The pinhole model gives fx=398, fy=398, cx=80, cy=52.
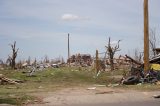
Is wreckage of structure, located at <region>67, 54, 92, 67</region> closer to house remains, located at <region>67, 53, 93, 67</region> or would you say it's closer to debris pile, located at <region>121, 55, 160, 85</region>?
house remains, located at <region>67, 53, 93, 67</region>

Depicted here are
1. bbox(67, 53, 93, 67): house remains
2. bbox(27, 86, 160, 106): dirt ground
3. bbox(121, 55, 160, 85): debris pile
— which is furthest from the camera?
bbox(67, 53, 93, 67): house remains

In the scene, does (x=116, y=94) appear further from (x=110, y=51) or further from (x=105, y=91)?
(x=110, y=51)

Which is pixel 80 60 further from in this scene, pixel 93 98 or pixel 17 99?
pixel 17 99

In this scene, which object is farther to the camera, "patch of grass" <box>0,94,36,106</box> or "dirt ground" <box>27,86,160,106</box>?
"dirt ground" <box>27,86,160,106</box>

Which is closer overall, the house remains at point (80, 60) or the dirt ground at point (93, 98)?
the dirt ground at point (93, 98)

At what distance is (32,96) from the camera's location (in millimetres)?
19000

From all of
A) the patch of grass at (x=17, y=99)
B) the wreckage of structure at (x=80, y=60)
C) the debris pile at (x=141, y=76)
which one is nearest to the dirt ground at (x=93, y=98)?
the patch of grass at (x=17, y=99)

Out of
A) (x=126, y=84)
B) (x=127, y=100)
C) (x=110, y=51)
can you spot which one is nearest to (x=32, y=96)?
(x=127, y=100)

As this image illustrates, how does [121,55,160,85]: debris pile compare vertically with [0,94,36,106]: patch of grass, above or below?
above

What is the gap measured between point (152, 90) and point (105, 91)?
2.72m

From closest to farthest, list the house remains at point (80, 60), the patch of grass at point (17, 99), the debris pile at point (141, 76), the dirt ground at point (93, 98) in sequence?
the patch of grass at point (17, 99) < the dirt ground at point (93, 98) < the debris pile at point (141, 76) < the house remains at point (80, 60)

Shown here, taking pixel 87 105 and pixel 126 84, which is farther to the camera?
pixel 126 84

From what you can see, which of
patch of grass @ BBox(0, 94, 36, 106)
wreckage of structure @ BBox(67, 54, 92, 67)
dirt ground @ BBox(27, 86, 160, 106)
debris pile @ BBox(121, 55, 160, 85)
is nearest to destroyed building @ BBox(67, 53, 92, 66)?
wreckage of structure @ BBox(67, 54, 92, 67)

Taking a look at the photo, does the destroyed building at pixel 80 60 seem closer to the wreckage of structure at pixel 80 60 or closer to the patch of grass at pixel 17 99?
the wreckage of structure at pixel 80 60
